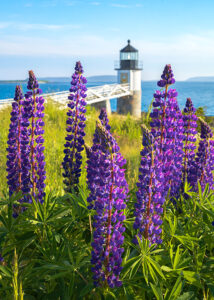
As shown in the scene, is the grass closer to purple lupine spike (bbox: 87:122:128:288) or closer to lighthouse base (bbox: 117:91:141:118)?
purple lupine spike (bbox: 87:122:128:288)

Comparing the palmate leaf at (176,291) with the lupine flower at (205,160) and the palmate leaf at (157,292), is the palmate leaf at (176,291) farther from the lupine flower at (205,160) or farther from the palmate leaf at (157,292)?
the lupine flower at (205,160)

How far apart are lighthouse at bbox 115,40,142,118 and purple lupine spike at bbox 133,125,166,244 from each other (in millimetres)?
42858

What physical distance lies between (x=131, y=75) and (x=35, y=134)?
141 feet

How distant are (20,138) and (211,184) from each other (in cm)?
181

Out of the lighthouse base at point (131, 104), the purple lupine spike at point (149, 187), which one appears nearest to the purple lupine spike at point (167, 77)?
the purple lupine spike at point (149, 187)

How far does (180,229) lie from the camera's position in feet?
8.73

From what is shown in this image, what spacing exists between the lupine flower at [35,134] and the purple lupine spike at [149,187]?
4.00 ft

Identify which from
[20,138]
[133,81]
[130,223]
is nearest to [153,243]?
[130,223]

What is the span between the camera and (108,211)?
6.54ft

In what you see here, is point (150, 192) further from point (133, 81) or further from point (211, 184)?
point (133, 81)

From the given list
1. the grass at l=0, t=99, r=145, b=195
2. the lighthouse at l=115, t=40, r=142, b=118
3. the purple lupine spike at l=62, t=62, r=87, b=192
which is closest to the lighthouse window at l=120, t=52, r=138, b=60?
the lighthouse at l=115, t=40, r=142, b=118

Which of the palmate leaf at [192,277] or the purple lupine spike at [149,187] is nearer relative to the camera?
the purple lupine spike at [149,187]

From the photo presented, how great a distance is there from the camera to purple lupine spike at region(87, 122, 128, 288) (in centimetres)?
182

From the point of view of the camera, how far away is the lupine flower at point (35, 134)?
9.64ft
